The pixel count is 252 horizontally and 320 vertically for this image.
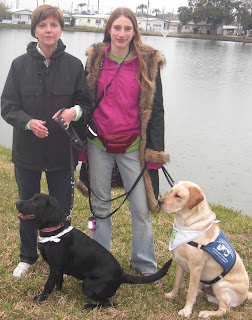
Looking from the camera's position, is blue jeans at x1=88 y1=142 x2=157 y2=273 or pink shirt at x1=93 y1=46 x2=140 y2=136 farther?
blue jeans at x1=88 y1=142 x2=157 y2=273

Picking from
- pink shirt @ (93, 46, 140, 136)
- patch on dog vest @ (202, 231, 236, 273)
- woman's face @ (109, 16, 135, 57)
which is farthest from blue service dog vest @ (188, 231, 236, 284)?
woman's face @ (109, 16, 135, 57)

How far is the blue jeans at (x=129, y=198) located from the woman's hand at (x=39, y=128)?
1.62 ft

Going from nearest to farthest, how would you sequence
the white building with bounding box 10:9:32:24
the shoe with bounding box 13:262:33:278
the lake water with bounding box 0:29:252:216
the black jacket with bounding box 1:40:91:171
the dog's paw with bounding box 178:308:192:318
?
the black jacket with bounding box 1:40:91:171 < the dog's paw with bounding box 178:308:192:318 < the shoe with bounding box 13:262:33:278 < the lake water with bounding box 0:29:252:216 < the white building with bounding box 10:9:32:24

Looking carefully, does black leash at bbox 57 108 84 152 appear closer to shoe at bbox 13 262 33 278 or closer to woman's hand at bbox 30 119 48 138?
woman's hand at bbox 30 119 48 138

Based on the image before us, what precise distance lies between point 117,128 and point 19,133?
2.39 feet

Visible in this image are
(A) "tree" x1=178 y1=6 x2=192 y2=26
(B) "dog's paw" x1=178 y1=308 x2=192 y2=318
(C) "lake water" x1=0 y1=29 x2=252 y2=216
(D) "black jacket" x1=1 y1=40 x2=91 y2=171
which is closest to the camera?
(D) "black jacket" x1=1 y1=40 x2=91 y2=171

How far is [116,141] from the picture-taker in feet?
9.43

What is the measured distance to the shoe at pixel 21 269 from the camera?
311 centimetres

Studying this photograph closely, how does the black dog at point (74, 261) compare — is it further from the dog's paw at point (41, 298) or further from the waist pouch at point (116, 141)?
the waist pouch at point (116, 141)

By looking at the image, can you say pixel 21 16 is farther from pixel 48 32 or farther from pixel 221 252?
pixel 221 252

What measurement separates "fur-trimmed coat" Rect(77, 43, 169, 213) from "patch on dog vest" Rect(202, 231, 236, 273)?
1.68 ft

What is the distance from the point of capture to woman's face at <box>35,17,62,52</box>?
2.66m

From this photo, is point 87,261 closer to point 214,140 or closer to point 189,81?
point 214,140

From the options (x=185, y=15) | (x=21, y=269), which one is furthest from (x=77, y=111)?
(x=185, y=15)
